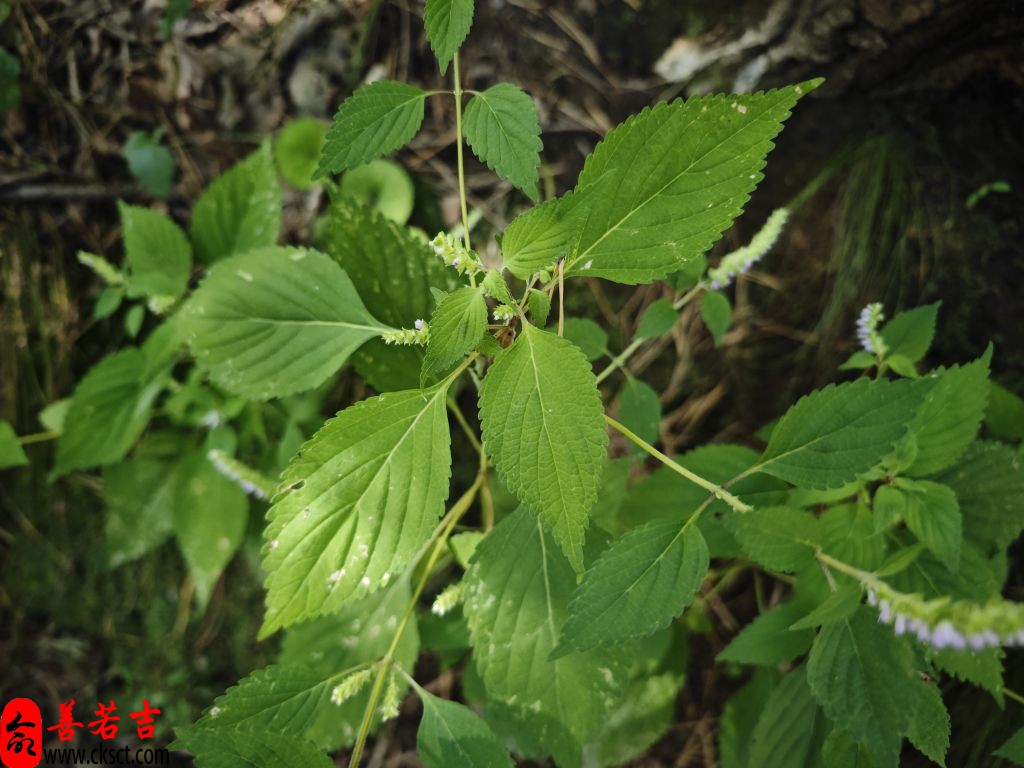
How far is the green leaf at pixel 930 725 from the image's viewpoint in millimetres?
1167

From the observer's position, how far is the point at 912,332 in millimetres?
1557

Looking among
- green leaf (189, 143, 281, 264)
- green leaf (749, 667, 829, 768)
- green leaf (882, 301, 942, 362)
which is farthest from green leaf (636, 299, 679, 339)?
green leaf (189, 143, 281, 264)

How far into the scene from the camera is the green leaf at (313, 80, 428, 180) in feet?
3.88

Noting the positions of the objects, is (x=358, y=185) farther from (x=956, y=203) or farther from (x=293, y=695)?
(x=956, y=203)

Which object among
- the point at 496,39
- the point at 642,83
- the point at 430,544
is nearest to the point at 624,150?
the point at 430,544

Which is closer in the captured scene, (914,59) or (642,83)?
(914,59)

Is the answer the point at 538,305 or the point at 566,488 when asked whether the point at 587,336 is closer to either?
the point at 538,305

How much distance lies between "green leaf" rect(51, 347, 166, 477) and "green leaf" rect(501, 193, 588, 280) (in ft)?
4.74

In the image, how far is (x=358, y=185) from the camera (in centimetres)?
225

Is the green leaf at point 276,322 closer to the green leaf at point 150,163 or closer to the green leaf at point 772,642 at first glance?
the green leaf at point 150,163

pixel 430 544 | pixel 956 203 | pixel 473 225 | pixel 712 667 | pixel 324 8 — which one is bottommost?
pixel 712 667

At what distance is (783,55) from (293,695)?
6.88ft

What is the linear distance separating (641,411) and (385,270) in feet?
2.23

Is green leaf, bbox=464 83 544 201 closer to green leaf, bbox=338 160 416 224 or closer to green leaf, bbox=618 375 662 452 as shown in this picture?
green leaf, bbox=618 375 662 452
